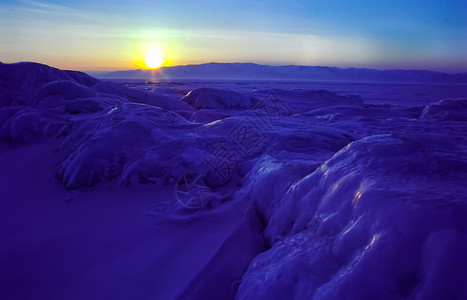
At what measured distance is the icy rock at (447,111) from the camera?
5.45m

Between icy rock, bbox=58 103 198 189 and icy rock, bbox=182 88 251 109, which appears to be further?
icy rock, bbox=182 88 251 109

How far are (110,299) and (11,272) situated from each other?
72 centimetres

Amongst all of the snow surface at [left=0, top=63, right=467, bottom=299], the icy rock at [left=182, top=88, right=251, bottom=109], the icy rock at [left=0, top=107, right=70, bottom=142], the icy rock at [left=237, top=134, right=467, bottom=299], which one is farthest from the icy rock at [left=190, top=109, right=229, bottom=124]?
the icy rock at [left=237, top=134, right=467, bottom=299]

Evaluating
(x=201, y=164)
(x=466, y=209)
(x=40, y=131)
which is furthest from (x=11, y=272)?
(x=40, y=131)

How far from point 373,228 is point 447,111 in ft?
20.9

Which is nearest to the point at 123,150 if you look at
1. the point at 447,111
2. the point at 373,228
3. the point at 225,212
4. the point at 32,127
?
the point at 225,212

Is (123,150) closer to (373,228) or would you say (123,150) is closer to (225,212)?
(225,212)

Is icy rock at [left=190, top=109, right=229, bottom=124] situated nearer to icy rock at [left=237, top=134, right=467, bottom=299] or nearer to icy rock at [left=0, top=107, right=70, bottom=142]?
icy rock at [left=0, top=107, right=70, bottom=142]

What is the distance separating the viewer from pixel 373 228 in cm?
107

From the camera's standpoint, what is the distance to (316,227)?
1384 millimetres

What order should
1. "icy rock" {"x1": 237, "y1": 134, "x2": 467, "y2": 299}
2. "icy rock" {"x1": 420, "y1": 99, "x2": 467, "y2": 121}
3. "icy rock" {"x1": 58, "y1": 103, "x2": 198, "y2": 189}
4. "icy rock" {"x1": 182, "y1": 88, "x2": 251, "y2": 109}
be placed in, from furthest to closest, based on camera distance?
"icy rock" {"x1": 182, "y1": 88, "x2": 251, "y2": 109}
"icy rock" {"x1": 420, "y1": 99, "x2": 467, "y2": 121}
"icy rock" {"x1": 58, "y1": 103, "x2": 198, "y2": 189}
"icy rock" {"x1": 237, "y1": 134, "x2": 467, "y2": 299}

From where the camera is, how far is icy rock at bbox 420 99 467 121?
5.45 m

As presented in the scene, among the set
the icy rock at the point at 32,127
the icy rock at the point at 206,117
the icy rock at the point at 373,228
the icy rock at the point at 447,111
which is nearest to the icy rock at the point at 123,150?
the icy rock at the point at 32,127

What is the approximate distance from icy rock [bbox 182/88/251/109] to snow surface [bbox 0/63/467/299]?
196 inches
